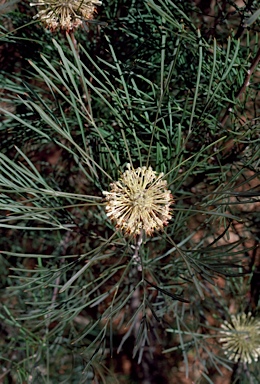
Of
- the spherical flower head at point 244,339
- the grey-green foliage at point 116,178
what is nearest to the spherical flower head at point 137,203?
the grey-green foliage at point 116,178

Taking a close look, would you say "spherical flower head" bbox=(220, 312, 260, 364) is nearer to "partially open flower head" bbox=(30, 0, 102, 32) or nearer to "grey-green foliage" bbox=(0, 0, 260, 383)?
"grey-green foliage" bbox=(0, 0, 260, 383)

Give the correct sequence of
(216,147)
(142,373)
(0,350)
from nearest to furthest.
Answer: (216,147) → (0,350) → (142,373)

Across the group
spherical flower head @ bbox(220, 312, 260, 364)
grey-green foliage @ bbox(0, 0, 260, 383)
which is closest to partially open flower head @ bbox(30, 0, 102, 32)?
grey-green foliage @ bbox(0, 0, 260, 383)

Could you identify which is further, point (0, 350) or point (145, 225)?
point (0, 350)

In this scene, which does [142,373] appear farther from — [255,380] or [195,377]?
[255,380]

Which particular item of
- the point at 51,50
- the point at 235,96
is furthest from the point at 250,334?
the point at 51,50

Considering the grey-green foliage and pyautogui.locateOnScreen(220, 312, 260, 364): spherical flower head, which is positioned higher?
the grey-green foliage

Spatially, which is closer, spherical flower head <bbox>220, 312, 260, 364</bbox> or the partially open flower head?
the partially open flower head
